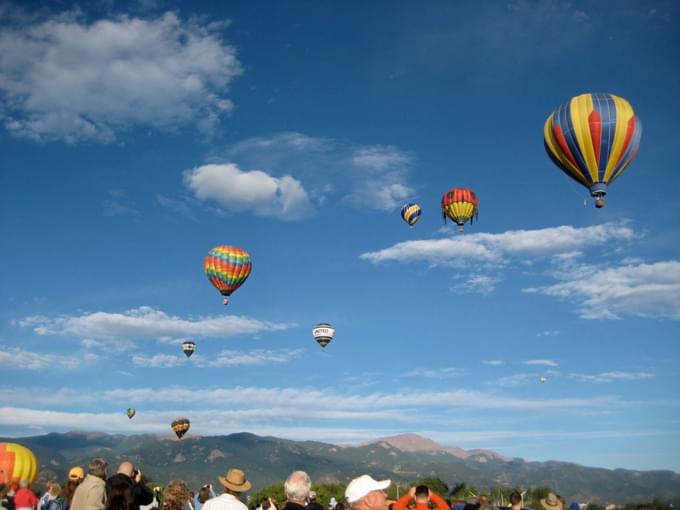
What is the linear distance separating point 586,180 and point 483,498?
103 ft

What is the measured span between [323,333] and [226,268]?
2001cm

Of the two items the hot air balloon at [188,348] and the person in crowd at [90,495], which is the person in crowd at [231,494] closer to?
the person in crowd at [90,495]

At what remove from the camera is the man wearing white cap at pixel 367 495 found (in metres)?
6.57

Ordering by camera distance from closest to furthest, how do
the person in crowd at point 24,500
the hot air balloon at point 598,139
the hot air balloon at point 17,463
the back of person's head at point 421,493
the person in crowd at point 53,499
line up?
the back of person's head at point 421,493 < the person in crowd at point 53,499 < the person in crowd at point 24,500 < the hot air balloon at point 17,463 < the hot air balloon at point 598,139

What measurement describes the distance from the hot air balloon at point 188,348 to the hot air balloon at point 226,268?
3558cm

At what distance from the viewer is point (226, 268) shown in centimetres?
5959

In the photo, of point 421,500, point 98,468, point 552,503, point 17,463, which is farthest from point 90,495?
point 17,463

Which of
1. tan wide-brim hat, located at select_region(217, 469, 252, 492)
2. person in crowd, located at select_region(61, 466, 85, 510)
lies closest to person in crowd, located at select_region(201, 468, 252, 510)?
tan wide-brim hat, located at select_region(217, 469, 252, 492)

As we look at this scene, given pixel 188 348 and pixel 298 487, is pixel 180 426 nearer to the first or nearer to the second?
pixel 188 348

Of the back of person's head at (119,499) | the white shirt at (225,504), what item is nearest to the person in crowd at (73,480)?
the back of person's head at (119,499)

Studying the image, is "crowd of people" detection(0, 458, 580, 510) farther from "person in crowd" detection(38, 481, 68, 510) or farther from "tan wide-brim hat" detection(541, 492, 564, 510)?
"person in crowd" detection(38, 481, 68, 510)

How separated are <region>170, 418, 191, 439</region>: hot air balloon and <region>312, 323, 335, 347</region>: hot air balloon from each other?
1281 inches

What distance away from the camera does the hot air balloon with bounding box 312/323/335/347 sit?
2965 inches

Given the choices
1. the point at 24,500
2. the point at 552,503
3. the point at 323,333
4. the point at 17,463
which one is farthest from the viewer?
the point at 323,333
